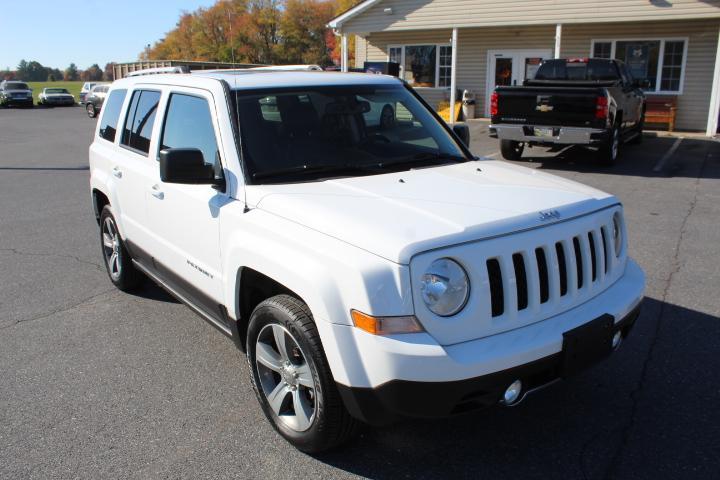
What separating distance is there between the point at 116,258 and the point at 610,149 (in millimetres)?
9626

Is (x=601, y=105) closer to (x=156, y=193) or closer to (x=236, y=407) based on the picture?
(x=156, y=193)

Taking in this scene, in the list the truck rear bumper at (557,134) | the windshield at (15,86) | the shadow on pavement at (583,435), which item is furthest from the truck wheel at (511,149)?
the windshield at (15,86)

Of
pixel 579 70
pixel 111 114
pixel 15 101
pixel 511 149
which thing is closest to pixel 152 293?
pixel 111 114

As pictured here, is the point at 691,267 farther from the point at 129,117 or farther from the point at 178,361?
the point at 129,117

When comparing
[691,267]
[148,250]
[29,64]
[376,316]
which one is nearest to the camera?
[376,316]

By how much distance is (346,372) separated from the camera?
8.61ft

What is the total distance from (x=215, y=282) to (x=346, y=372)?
4.24 feet

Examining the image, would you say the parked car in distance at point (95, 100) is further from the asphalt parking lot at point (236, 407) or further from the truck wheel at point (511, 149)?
the asphalt parking lot at point (236, 407)

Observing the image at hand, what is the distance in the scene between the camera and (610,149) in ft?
38.7

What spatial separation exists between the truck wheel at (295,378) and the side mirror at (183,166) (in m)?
0.83

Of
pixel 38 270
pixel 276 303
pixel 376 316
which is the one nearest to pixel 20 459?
pixel 276 303

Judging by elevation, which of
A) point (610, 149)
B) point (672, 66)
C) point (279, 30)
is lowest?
point (610, 149)

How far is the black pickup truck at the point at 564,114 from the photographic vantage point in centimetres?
1105

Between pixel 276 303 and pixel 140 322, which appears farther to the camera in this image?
pixel 140 322
